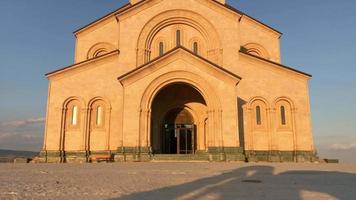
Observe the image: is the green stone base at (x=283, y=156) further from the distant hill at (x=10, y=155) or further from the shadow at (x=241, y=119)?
the distant hill at (x=10, y=155)

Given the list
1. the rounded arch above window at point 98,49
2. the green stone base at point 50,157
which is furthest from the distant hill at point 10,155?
the rounded arch above window at point 98,49

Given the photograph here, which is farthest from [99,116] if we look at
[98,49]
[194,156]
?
[194,156]

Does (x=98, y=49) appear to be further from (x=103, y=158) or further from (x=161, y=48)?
(x=103, y=158)

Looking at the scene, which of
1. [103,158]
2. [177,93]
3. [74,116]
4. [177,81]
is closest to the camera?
[103,158]

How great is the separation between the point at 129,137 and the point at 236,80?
8417 mm

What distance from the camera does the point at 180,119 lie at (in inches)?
1044

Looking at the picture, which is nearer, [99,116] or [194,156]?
[194,156]

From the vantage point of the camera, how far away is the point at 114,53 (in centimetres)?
2558

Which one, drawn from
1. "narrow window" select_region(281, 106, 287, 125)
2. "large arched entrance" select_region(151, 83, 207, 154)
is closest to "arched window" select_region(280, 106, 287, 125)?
"narrow window" select_region(281, 106, 287, 125)

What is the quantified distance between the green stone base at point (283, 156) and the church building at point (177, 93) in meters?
A: 0.08

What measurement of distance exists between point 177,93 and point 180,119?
2229 millimetres

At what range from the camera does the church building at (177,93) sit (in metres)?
22.2

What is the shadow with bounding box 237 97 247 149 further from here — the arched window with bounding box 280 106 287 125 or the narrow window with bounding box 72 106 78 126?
the narrow window with bounding box 72 106 78 126

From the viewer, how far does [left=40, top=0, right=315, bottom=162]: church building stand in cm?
2217
